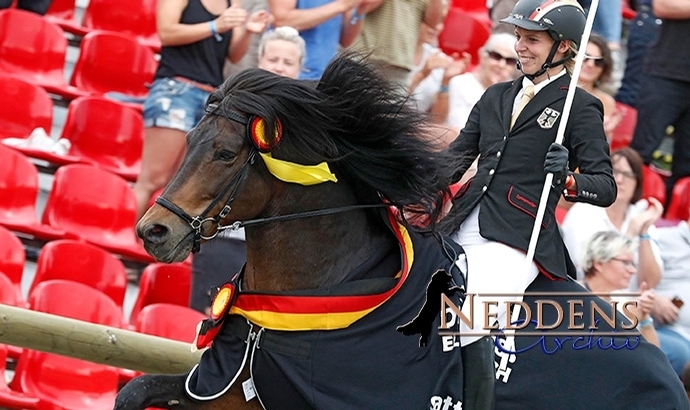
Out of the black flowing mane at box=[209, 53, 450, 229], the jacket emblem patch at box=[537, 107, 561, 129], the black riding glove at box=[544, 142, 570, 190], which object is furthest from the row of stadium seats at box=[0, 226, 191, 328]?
the black riding glove at box=[544, 142, 570, 190]

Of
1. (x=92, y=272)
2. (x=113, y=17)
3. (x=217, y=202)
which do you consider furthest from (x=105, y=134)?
(x=217, y=202)

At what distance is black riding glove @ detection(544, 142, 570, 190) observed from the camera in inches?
195

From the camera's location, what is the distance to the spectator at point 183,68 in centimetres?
782

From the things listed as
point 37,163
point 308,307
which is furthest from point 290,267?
point 37,163

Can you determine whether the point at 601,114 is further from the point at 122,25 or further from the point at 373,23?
the point at 122,25

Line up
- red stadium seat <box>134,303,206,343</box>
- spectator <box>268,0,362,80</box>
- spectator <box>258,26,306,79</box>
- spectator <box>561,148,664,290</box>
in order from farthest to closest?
spectator <box>268,0,362,80</box> < spectator <box>561,148,664,290</box> < spectator <box>258,26,306,79</box> < red stadium seat <box>134,303,206,343</box>

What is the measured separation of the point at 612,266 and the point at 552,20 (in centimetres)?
214

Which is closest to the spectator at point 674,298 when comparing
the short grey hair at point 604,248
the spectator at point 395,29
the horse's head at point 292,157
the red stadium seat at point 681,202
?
the short grey hair at point 604,248

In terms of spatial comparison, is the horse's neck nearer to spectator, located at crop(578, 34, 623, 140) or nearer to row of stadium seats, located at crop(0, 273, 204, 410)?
row of stadium seats, located at crop(0, 273, 204, 410)

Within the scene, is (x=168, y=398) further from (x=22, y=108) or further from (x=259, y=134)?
(x=22, y=108)

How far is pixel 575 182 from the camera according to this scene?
5.05 meters

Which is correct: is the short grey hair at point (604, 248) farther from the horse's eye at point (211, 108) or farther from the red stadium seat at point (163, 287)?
the horse's eye at point (211, 108)

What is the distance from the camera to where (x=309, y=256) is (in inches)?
191

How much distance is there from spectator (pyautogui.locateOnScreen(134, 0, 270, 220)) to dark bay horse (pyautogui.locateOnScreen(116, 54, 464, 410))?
2.93 metres
